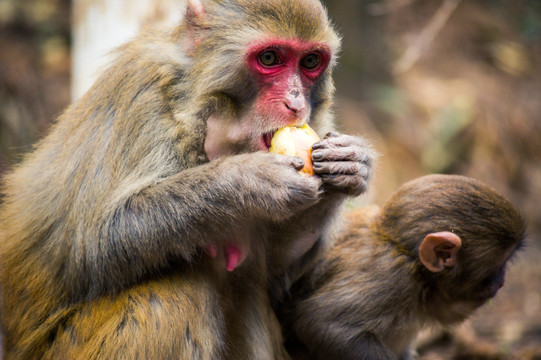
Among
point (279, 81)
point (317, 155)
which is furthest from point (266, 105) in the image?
point (317, 155)

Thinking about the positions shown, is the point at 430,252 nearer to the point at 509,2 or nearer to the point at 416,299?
the point at 416,299

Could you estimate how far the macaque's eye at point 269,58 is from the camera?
187 inches

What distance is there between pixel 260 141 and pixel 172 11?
11.1 ft

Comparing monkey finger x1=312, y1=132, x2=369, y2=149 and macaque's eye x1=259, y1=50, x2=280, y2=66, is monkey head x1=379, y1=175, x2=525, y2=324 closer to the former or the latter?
monkey finger x1=312, y1=132, x2=369, y2=149

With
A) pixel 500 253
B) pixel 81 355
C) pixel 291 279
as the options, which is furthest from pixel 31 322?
pixel 500 253

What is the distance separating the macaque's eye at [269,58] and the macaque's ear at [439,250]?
1.85 m

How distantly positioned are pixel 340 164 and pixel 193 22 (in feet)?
4.96

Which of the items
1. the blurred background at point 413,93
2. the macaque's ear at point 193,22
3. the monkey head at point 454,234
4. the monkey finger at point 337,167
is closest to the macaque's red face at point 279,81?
the monkey finger at point 337,167

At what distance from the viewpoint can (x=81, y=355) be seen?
180 inches

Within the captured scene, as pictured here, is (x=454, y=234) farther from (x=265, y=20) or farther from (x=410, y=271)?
(x=265, y=20)

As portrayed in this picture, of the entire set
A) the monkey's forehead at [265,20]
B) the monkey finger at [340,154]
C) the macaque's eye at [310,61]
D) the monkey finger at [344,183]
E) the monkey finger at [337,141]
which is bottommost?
the monkey finger at [344,183]

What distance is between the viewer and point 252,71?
186 inches

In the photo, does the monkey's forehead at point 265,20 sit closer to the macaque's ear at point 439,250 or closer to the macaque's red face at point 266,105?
the macaque's red face at point 266,105

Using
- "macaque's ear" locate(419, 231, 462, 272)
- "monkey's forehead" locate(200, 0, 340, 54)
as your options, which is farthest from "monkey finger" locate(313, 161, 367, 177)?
"macaque's ear" locate(419, 231, 462, 272)
